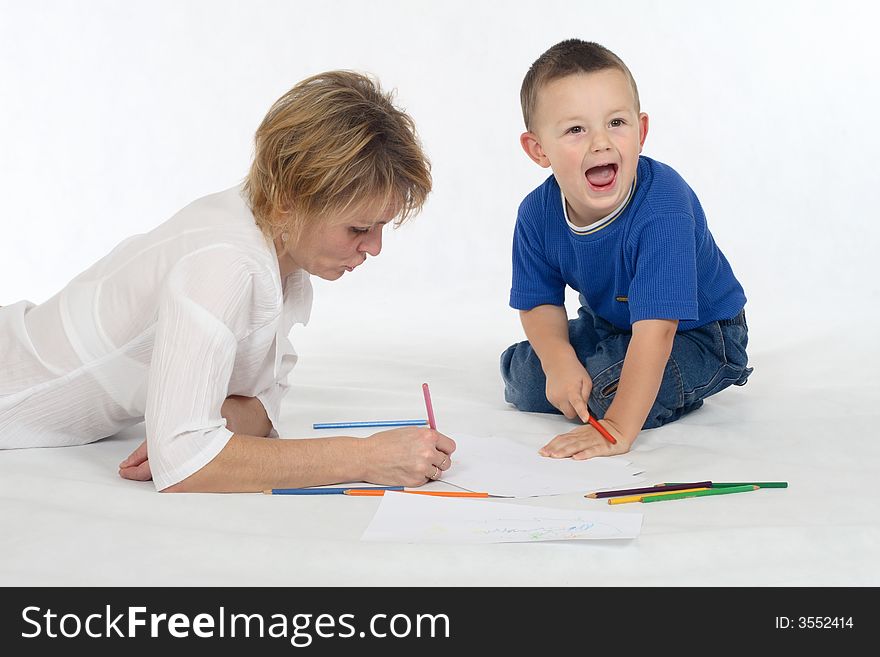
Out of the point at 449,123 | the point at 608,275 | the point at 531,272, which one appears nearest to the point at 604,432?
the point at 608,275

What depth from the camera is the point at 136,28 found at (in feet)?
12.3

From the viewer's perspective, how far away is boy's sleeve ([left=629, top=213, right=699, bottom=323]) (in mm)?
1834

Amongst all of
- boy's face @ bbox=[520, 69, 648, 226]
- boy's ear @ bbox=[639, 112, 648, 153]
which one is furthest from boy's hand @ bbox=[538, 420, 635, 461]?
boy's ear @ bbox=[639, 112, 648, 153]

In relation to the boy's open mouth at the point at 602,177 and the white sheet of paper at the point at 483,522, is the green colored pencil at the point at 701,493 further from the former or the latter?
the boy's open mouth at the point at 602,177

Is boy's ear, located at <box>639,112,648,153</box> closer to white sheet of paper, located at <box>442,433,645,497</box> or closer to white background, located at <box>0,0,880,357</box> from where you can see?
white sheet of paper, located at <box>442,433,645,497</box>

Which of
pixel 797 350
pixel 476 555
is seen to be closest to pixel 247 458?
pixel 476 555

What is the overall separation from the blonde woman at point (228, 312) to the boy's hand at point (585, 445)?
26 cm

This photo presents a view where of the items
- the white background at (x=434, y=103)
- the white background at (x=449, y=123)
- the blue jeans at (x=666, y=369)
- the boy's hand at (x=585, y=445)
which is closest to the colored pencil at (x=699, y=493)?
the boy's hand at (x=585, y=445)

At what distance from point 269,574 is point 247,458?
0.99ft

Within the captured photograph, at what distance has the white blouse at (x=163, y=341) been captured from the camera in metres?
1.40

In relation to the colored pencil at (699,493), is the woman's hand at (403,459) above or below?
above

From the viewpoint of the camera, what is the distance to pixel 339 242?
5.15ft

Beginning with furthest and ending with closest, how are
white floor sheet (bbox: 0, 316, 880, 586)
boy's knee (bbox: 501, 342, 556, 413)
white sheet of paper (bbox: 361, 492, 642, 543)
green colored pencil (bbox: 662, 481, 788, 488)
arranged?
boy's knee (bbox: 501, 342, 556, 413) → green colored pencil (bbox: 662, 481, 788, 488) → white sheet of paper (bbox: 361, 492, 642, 543) → white floor sheet (bbox: 0, 316, 880, 586)
